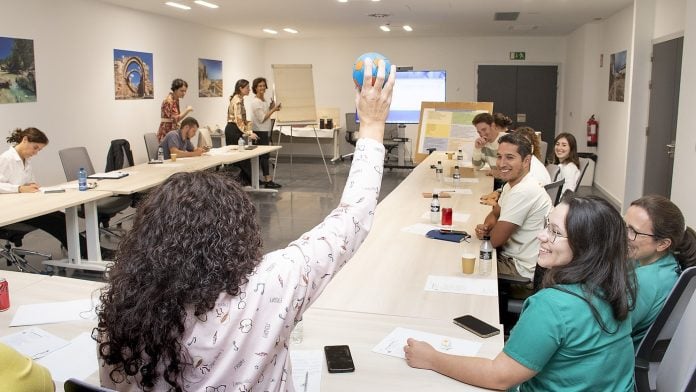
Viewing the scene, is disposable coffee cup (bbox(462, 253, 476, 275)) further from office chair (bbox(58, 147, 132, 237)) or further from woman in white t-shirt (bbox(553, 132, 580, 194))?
office chair (bbox(58, 147, 132, 237))

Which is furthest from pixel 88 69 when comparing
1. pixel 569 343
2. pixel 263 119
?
pixel 569 343

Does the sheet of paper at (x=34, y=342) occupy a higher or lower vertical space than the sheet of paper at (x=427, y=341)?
lower

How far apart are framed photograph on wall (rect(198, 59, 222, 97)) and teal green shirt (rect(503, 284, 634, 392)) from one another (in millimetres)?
10340

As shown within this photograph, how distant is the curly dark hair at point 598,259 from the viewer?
1.59 m

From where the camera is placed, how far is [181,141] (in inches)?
301

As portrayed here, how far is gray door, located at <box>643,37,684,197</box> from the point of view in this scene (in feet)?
21.0

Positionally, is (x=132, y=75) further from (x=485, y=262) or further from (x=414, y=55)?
(x=485, y=262)

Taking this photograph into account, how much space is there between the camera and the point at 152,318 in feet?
3.68

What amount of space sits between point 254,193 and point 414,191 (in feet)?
14.8

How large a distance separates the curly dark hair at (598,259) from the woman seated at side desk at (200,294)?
2.45 ft

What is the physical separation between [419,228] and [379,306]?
1.39m

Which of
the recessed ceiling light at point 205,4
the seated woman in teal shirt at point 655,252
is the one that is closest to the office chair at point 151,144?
the recessed ceiling light at point 205,4

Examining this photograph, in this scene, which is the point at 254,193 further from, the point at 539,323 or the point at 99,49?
the point at 539,323

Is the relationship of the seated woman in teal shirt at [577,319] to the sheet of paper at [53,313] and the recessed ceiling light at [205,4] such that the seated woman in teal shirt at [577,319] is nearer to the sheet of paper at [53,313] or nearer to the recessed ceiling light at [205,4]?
the sheet of paper at [53,313]
